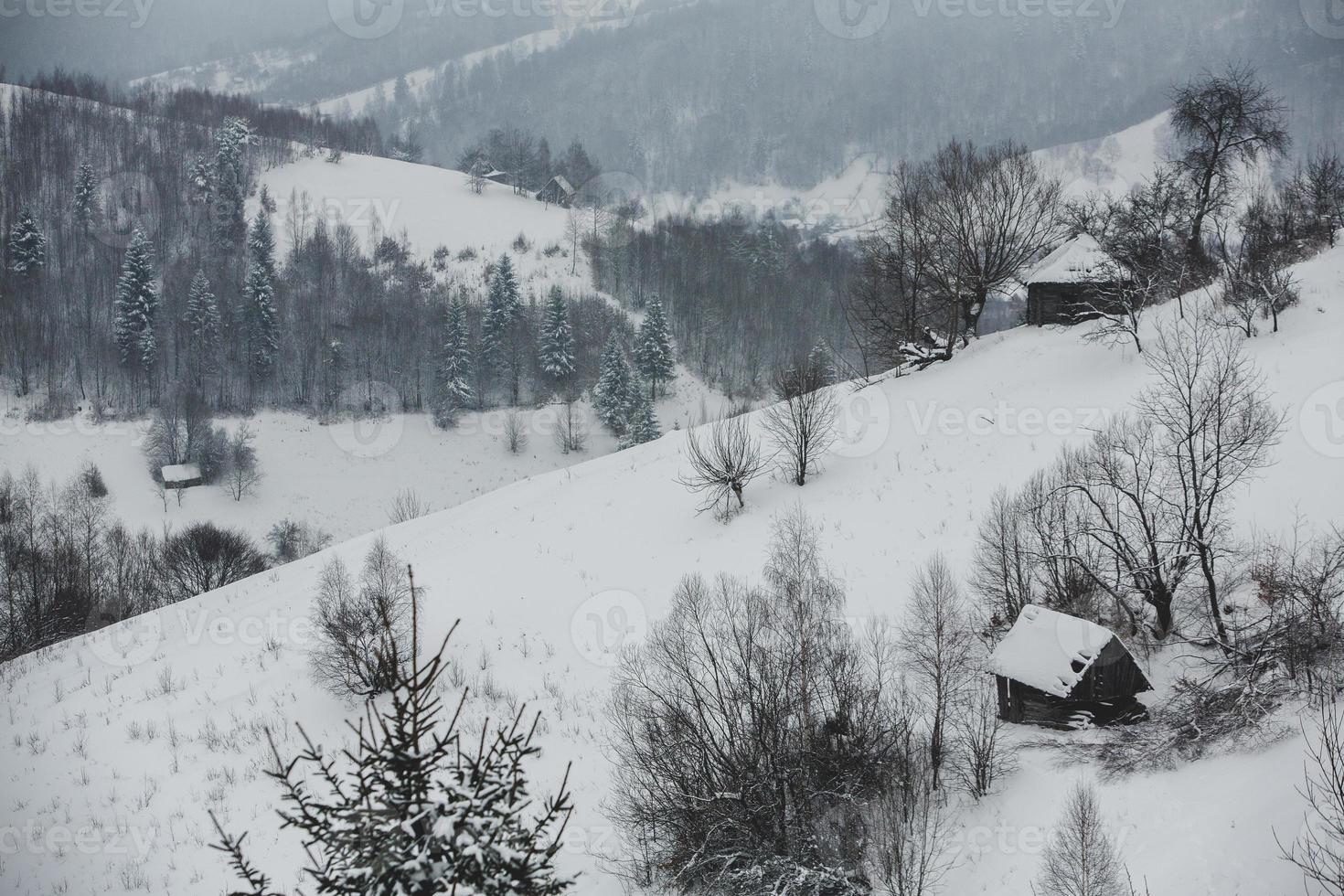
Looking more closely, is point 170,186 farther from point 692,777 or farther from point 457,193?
point 692,777

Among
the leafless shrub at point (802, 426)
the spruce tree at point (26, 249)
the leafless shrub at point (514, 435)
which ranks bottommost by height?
the leafless shrub at point (514, 435)

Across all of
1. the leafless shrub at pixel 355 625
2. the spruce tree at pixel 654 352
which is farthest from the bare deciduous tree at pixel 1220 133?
the spruce tree at pixel 654 352

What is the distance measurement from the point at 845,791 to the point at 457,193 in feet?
350

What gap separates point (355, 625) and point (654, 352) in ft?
193

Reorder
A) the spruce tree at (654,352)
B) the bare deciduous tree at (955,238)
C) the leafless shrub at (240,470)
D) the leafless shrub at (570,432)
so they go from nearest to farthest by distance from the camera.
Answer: the bare deciduous tree at (955,238), the leafless shrub at (240,470), the leafless shrub at (570,432), the spruce tree at (654,352)

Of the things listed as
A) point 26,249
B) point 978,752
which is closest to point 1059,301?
point 978,752

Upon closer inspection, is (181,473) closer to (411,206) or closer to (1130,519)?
(411,206)

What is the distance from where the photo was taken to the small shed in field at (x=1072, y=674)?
45.8 feet

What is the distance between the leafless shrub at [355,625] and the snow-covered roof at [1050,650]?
13922 mm

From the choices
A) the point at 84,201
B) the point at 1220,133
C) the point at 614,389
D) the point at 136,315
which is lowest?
the point at 614,389

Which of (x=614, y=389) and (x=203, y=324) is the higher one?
(x=203, y=324)

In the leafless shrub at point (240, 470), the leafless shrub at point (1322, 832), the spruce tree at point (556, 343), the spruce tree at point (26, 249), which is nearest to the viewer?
the leafless shrub at point (1322, 832)

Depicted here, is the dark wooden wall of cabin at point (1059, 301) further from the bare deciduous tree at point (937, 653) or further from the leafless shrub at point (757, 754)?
the leafless shrub at point (757, 754)

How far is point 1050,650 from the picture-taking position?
1420cm
